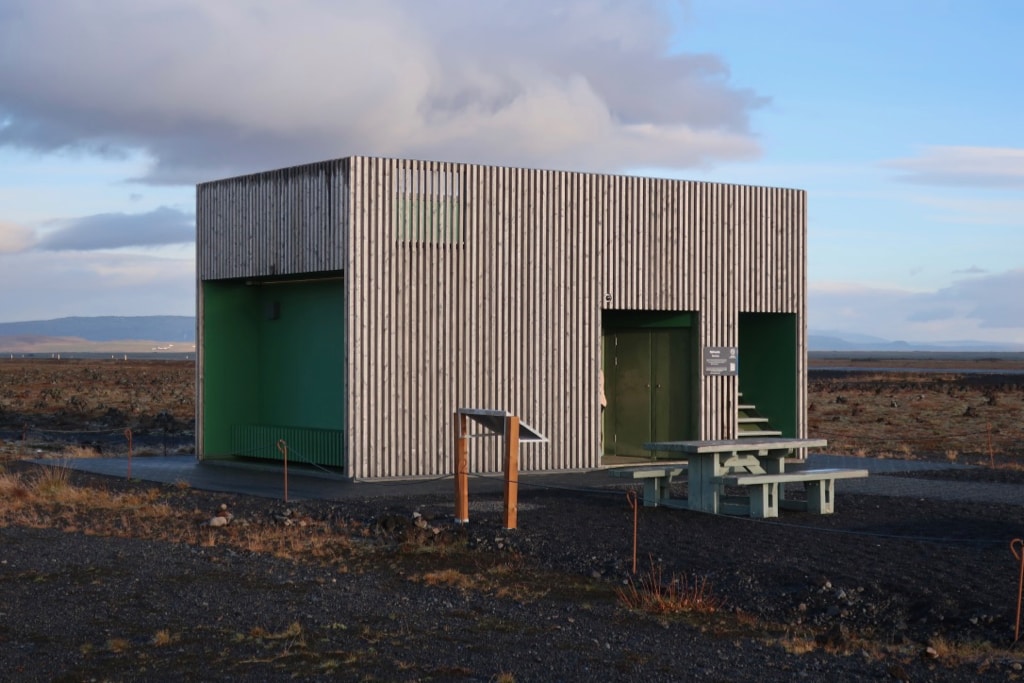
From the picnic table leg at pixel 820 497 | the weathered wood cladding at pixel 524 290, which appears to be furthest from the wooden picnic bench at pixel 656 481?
the weathered wood cladding at pixel 524 290

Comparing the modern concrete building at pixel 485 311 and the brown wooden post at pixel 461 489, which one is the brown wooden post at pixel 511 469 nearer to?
the brown wooden post at pixel 461 489

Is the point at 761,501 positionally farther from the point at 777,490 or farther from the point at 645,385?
the point at 645,385

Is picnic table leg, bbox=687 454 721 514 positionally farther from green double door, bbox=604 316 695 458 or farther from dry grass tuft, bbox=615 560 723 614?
green double door, bbox=604 316 695 458

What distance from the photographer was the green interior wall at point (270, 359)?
1975 centimetres

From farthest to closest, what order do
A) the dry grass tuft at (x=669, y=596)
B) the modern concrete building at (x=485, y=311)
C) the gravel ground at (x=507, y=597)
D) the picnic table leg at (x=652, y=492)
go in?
the modern concrete building at (x=485, y=311) < the picnic table leg at (x=652, y=492) < the dry grass tuft at (x=669, y=596) < the gravel ground at (x=507, y=597)

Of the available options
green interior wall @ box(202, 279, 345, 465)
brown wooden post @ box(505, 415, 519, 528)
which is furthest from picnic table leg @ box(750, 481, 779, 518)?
green interior wall @ box(202, 279, 345, 465)

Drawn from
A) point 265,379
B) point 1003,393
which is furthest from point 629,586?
point 1003,393

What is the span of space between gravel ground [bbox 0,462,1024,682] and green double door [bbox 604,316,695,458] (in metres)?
7.04

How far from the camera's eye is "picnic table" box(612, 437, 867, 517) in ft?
45.3

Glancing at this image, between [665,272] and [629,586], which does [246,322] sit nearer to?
[665,272]

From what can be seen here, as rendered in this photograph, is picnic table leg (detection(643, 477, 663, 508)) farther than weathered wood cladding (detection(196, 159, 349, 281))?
No

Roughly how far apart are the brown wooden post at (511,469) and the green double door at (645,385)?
8.38 meters

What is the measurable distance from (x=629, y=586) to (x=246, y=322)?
12444 millimetres

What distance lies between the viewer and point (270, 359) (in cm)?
2128
